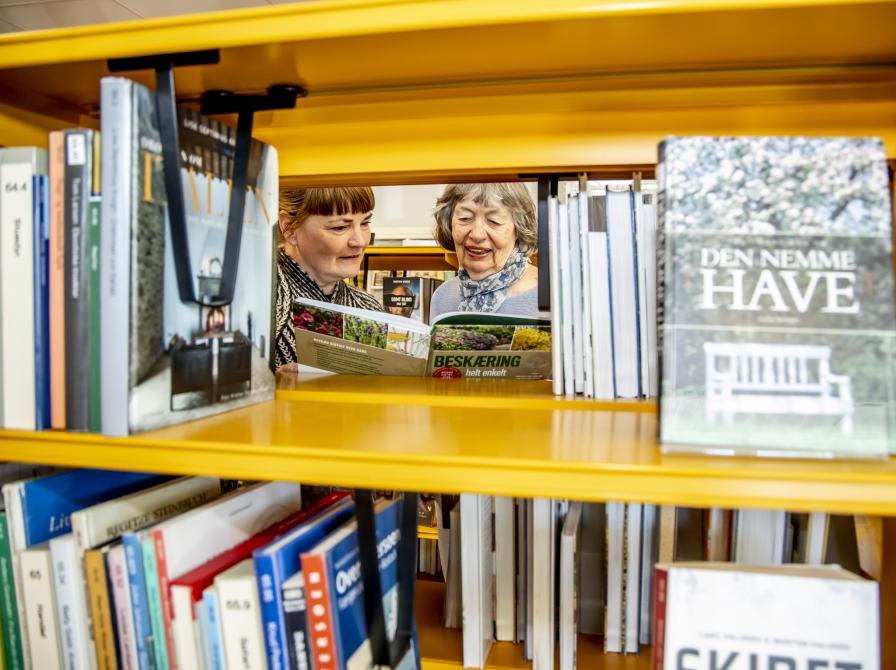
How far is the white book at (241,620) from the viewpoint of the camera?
736 millimetres

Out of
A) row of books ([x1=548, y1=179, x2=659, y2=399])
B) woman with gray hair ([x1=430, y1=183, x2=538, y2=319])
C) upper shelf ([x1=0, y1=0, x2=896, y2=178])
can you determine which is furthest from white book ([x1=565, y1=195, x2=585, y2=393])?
woman with gray hair ([x1=430, y1=183, x2=538, y2=319])

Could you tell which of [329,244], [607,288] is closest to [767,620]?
[607,288]

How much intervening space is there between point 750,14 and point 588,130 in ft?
1.02

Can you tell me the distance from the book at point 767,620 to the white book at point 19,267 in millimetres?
763

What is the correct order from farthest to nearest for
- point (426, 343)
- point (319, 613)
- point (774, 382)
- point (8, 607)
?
1. point (426, 343)
2. point (8, 607)
3. point (319, 613)
4. point (774, 382)

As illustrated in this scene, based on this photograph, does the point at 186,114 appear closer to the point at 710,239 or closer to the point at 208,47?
the point at 208,47

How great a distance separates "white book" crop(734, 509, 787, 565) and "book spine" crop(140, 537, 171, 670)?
0.74m

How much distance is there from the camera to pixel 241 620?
29.2 inches

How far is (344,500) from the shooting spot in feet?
3.03

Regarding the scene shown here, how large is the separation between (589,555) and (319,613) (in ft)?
1.43

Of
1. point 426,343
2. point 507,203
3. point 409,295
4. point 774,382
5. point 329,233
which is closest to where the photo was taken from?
point 774,382

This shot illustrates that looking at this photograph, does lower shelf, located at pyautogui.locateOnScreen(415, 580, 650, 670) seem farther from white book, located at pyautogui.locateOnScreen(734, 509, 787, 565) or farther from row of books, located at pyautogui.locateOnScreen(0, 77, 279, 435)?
row of books, located at pyautogui.locateOnScreen(0, 77, 279, 435)

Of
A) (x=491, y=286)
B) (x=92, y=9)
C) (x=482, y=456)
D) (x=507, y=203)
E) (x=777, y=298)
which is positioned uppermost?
(x=92, y=9)

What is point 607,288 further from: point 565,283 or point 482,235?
point 482,235
